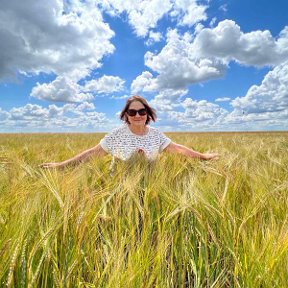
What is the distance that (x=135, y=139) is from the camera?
351 cm

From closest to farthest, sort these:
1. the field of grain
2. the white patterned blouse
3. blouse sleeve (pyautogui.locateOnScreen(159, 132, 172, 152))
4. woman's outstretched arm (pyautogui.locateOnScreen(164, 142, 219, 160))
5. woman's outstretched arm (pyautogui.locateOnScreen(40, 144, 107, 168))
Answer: the field of grain
woman's outstretched arm (pyautogui.locateOnScreen(40, 144, 107, 168))
woman's outstretched arm (pyautogui.locateOnScreen(164, 142, 219, 160))
the white patterned blouse
blouse sleeve (pyautogui.locateOnScreen(159, 132, 172, 152))

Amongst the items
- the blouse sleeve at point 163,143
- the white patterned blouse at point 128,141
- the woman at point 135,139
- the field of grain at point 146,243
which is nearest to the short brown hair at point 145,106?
the woman at point 135,139

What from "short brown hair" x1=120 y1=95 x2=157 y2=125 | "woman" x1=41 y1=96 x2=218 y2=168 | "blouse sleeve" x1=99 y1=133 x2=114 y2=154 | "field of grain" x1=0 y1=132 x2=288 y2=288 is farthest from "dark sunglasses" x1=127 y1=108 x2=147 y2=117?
"field of grain" x1=0 y1=132 x2=288 y2=288

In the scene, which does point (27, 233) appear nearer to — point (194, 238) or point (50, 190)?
point (50, 190)

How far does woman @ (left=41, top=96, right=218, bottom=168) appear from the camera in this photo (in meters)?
3.42

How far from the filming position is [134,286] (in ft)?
2.94

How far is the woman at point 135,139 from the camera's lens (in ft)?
11.2

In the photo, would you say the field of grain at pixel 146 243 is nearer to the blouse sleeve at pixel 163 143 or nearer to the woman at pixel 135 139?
the woman at pixel 135 139

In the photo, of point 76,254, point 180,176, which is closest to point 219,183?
point 180,176

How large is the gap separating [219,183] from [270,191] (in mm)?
522

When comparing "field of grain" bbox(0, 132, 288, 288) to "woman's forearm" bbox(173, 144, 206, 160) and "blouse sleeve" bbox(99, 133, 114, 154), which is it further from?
"blouse sleeve" bbox(99, 133, 114, 154)

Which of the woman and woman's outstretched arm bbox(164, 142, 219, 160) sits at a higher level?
the woman

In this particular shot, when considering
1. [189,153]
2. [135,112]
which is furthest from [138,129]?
[189,153]

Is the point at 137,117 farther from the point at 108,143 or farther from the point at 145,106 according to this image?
the point at 108,143
